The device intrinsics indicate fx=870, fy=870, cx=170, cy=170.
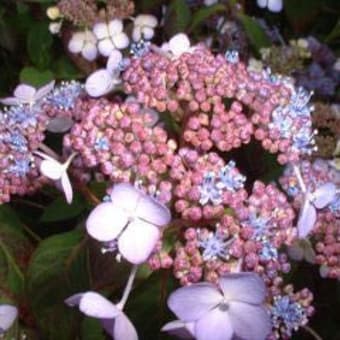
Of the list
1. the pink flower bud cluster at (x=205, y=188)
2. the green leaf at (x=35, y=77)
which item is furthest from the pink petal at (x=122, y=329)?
the green leaf at (x=35, y=77)

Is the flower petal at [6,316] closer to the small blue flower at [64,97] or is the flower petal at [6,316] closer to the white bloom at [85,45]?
the small blue flower at [64,97]

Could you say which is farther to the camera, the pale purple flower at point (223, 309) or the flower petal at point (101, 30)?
the flower petal at point (101, 30)

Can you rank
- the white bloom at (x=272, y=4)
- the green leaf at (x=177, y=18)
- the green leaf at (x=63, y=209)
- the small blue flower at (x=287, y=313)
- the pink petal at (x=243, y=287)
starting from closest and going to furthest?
the pink petal at (x=243, y=287)
the small blue flower at (x=287, y=313)
the green leaf at (x=63, y=209)
the green leaf at (x=177, y=18)
the white bloom at (x=272, y=4)

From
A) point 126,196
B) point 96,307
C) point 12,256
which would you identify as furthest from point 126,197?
point 12,256

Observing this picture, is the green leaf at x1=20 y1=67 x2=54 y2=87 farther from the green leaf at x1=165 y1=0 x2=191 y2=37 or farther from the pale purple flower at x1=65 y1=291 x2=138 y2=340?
the pale purple flower at x1=65 y1=291 x2=138 y2=340

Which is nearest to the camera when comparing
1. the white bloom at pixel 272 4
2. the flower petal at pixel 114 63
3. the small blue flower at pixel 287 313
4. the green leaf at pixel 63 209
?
the small blue flower at pixel 287 313

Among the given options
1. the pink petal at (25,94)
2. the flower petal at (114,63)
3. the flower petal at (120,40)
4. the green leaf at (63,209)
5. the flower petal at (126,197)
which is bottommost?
the green leaf at (63,209)

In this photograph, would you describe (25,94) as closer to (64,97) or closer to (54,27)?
(64,97)
